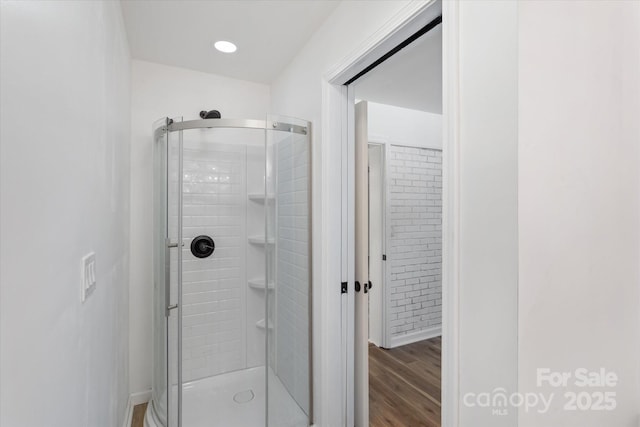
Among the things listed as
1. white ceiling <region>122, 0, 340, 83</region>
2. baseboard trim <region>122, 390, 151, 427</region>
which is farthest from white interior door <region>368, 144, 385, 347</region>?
baseboard trim <region>122, 390, 151, 427</region>

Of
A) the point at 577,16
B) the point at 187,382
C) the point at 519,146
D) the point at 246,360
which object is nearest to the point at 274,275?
the point at 246,360

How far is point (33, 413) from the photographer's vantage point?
23.7 inches

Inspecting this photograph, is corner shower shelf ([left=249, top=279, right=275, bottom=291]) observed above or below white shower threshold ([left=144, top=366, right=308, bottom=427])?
above

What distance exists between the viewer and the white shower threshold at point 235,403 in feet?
6.14

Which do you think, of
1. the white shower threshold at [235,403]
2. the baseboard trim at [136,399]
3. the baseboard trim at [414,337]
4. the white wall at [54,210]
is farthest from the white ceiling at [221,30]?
the baseboard trim at [414,337]

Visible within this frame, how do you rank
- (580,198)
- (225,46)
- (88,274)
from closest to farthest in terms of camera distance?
(580,198)
(88,274)
(225,46)

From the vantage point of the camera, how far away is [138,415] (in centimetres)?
212

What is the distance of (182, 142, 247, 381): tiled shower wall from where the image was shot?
2.30 metres

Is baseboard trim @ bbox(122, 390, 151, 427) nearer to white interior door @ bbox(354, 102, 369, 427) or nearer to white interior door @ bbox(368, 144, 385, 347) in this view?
white interior door @ bbox(354, 102, 369, 427)

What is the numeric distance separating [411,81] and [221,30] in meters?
1.46

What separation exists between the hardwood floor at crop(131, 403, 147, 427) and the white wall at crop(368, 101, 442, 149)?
2.90 meters

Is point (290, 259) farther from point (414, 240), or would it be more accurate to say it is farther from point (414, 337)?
point (414, 337)

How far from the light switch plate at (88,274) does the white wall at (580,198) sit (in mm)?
1241

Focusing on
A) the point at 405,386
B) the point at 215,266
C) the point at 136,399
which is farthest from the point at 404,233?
the point at 136,399
